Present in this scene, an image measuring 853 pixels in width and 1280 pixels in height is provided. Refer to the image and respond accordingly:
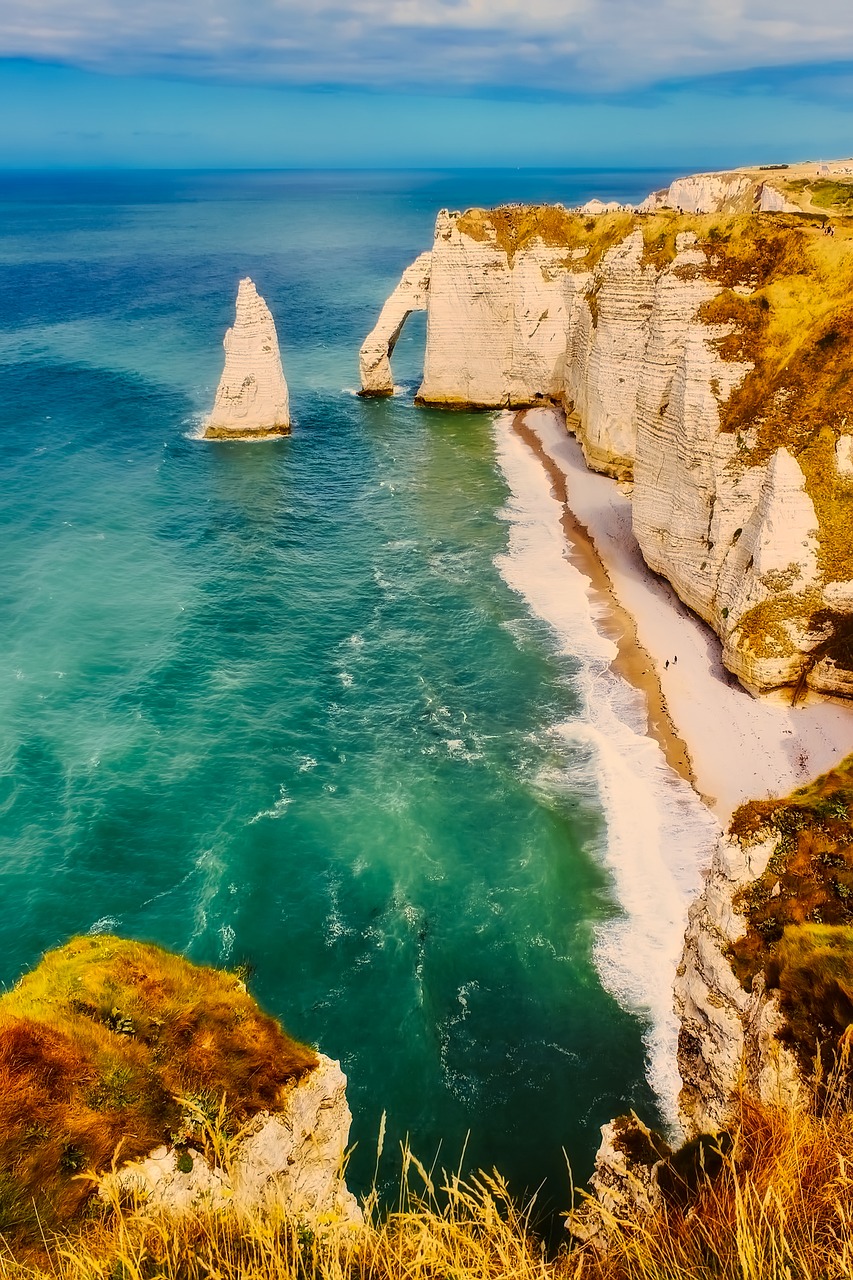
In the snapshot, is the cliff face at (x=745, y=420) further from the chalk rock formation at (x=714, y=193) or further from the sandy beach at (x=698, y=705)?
the chalk rock formation at (x=714, y=193)

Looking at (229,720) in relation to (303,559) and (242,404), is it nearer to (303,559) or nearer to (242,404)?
(303,559)

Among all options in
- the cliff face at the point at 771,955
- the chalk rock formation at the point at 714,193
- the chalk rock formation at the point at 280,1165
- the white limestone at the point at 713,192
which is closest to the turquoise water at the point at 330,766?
the cliff face at the point at 771,955

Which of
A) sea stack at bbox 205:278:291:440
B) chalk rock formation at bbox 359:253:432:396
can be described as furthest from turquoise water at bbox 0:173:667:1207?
chalk rock formation at bbox 359:253:432:396

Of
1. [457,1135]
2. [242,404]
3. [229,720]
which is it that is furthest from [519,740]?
[242,404]

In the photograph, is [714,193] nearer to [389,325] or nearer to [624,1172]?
[389,325]

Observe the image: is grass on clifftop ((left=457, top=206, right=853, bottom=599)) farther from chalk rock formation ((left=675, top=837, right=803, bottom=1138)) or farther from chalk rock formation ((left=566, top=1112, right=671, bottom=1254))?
chalk rock formation ((left=566, top=1112, right=671, bottom=1254))

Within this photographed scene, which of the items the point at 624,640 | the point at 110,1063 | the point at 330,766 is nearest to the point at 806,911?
the point at 110,1063

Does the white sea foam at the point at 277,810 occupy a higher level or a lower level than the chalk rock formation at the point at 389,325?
lower
